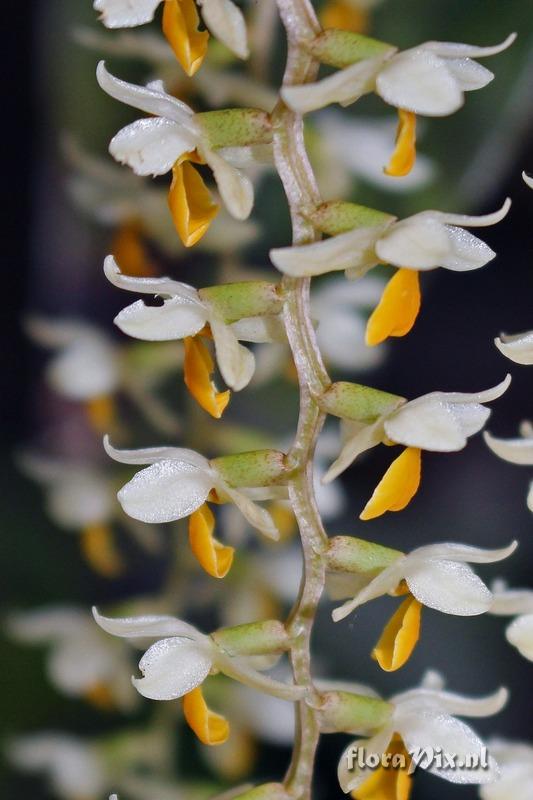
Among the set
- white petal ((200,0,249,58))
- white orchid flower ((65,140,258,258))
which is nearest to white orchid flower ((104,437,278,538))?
white petal ((200,0,249,58))

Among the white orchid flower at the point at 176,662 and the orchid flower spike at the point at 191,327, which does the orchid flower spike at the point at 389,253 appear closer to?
the orchid flower spike at the point at 191,327

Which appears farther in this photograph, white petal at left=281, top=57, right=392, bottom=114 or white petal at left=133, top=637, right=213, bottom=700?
white petal at left=133, top=637, right=213, bottom=700

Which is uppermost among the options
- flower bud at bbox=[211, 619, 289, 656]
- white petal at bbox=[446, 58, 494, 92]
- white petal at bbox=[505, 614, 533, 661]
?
white petal at bbox=[446, 58, 494, 92]

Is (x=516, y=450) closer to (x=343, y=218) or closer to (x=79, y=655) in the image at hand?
(x=343, y=218)

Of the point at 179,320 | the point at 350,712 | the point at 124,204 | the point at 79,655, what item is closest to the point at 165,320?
the point at 179,320

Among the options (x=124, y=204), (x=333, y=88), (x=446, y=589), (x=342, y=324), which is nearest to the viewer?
(x=333, y=88)

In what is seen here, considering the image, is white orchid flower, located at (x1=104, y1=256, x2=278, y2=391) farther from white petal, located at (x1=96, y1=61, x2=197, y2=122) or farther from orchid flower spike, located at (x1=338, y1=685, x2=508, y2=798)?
orchid flower spike, located at (x1=338, y1=685, x2=508, y2=798)
